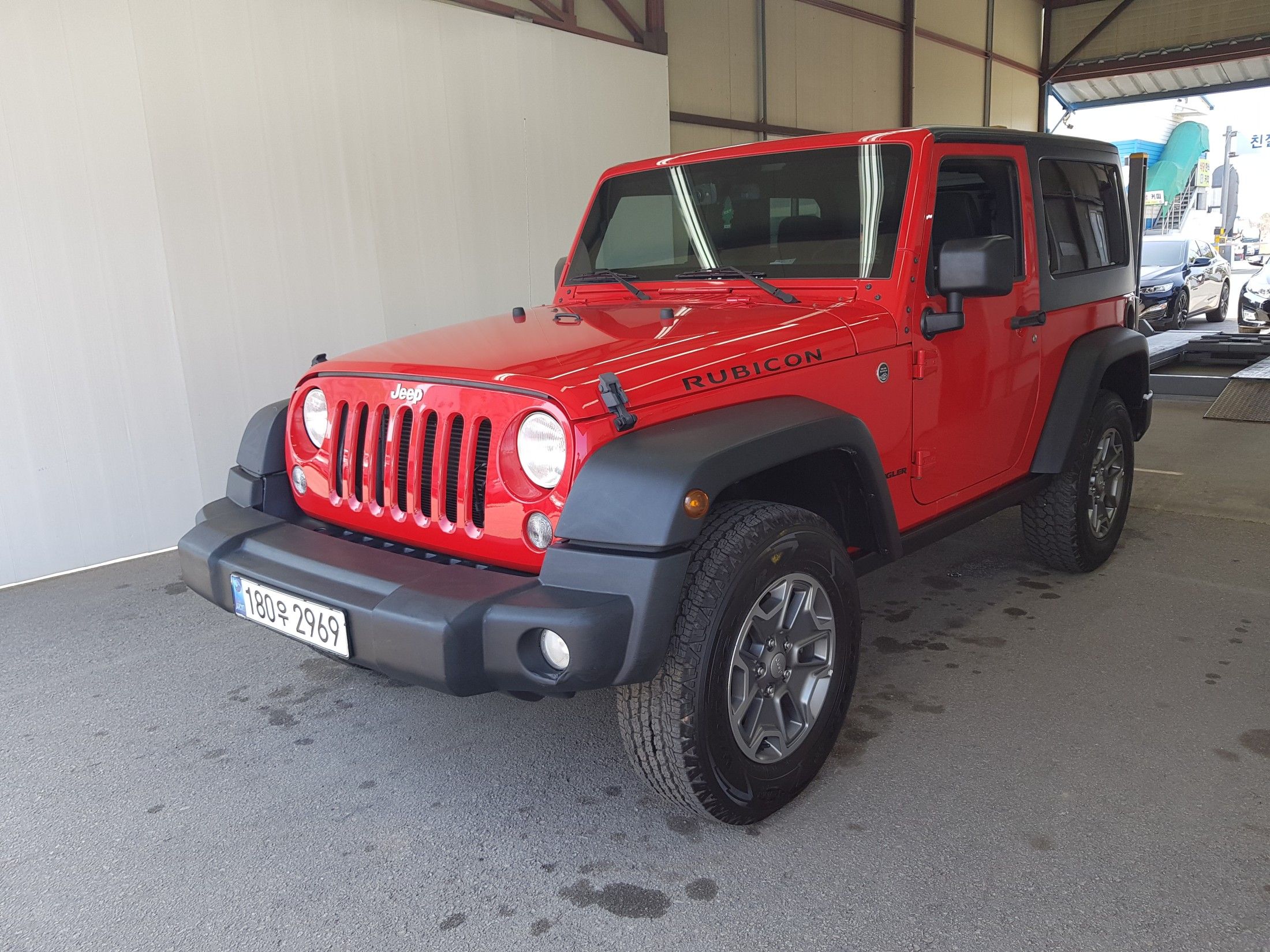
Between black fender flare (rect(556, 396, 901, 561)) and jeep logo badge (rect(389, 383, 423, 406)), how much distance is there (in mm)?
524

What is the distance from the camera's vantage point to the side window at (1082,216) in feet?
10.7

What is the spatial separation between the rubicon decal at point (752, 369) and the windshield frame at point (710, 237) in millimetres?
434

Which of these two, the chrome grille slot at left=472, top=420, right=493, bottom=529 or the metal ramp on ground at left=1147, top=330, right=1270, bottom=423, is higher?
the chrome grille slot at left=472, top=420, right=493, bottom=529

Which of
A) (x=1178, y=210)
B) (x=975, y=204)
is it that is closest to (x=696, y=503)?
(x=975, y=204)

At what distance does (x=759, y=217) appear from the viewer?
2.90 metres

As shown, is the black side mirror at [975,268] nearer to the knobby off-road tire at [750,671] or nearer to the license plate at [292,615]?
the knobby off-road tire at [750,671]

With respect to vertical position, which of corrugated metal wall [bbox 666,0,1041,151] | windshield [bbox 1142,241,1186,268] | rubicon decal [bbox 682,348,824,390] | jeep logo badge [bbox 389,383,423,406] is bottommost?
→ jeep logo badge [bbox 389,383,423,406]

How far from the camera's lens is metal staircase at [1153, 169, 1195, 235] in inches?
1069

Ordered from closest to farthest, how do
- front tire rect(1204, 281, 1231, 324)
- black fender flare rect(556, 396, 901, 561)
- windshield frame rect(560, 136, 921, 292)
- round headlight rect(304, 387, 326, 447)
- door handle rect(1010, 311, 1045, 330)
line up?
black fender flare rect(556, 396, 901, 561), round headlight rect(304, 387, 326, 447), windshield frame rect(560, 136, 921, 292), door handle rect(1010, 311, 1045, 330), front tire rect(1204, 281, 1231, 324)

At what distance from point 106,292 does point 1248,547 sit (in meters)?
5.13

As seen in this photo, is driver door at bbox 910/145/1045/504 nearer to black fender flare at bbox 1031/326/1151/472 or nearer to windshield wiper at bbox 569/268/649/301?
black fender flare at bbox 1031/326/1151/472

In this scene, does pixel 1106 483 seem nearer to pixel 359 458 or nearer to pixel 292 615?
pixel 359 458

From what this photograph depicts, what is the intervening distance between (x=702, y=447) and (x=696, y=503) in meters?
0.14

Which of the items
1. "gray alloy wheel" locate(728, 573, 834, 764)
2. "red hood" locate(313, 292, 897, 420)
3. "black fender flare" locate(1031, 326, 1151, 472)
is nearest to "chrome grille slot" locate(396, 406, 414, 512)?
"red hood" locate(313, 292, 897, 420)
